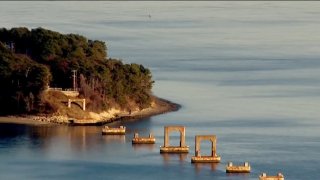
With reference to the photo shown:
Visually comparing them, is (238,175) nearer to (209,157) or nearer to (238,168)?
(238,168)

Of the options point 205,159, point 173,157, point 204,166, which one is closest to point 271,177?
point 204,166

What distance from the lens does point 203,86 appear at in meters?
125

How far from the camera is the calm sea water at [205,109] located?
85.3 m

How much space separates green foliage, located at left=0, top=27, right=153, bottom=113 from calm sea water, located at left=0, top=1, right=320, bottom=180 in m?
3.24

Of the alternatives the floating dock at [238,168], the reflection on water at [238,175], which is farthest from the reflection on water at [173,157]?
the reflection on water at [238,175]

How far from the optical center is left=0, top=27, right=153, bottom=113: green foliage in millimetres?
103688

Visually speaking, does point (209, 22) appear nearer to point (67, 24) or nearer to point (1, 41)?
point (67, 24)

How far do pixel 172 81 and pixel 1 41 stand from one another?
19.7 meters

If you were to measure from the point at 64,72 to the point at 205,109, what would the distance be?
1143 cm

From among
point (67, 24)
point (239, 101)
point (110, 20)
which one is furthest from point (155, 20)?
point (239, 101)

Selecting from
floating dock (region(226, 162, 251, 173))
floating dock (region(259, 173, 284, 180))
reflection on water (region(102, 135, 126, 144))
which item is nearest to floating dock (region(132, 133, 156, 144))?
reflection on water (region(102, 135, 126, 144))

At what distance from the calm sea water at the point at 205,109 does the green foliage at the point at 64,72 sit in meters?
3.24

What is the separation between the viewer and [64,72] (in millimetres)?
106875

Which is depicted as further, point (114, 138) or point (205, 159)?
point (114, 138)
